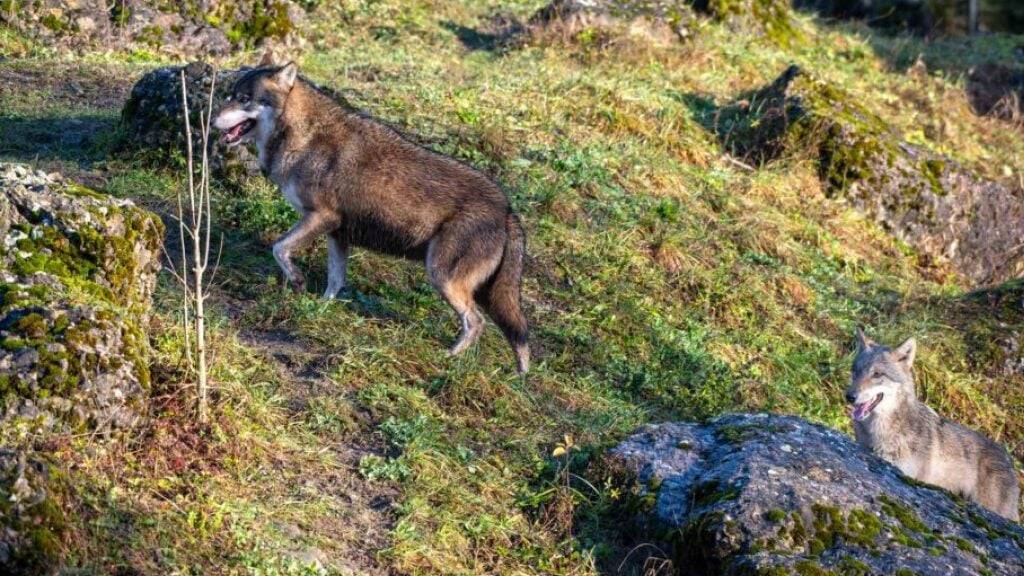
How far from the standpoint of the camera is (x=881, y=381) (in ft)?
27.1

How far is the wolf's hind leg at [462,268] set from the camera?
7.82 meters

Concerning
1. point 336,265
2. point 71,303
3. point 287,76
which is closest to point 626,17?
point 287,76

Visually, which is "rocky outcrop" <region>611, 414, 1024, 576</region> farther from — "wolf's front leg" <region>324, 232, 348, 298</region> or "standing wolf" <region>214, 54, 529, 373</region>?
"wolf's front leg" <region>324, 232, 348, 298</region>

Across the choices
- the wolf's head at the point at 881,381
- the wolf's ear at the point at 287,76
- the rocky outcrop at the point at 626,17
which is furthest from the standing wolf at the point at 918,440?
the rocky outcrop at the point at 626,17

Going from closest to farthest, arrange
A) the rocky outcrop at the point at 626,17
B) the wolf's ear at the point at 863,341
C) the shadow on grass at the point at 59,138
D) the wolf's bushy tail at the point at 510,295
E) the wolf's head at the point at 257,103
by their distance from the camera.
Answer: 1. the wolf's bushy tail at the point at 510,295
2. the wolf's head at the point at 257,103
3. the wolf's ear at the point at 863,341
4. the shadow on grass at the point at 59,138
5. the rocky outcrop at the point at 626,17

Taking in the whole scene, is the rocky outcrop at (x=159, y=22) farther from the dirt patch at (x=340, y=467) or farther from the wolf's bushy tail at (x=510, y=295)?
the dirt patch at (x=340, y=467)

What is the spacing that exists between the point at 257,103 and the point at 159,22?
600 cm

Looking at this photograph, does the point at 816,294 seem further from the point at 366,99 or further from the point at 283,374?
the point at 283,374

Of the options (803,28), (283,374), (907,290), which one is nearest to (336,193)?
(283,374)

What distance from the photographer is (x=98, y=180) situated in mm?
9430

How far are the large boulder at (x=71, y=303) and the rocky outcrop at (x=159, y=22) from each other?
24.6 ft

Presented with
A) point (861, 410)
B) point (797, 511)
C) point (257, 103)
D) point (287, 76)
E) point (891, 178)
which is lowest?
point (891, 178)

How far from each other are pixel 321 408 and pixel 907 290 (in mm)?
7334

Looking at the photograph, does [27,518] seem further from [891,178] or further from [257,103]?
[891,178]
